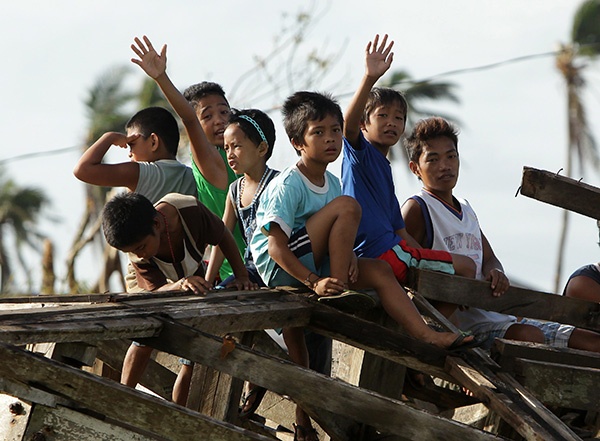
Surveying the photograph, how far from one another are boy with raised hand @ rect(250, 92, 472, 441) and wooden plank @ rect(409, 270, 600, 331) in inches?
11.6

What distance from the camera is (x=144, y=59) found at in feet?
20.9

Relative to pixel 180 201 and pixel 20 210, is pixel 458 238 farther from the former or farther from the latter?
pixel 20 210

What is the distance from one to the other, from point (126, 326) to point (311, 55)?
11.9 m

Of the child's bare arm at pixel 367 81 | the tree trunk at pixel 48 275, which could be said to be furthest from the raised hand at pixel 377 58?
the tree trunk at pixel 48 275

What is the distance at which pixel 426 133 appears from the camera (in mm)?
6906

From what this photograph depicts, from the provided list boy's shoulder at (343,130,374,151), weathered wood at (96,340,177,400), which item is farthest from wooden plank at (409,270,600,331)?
weathered wood at (96,340,177,400)

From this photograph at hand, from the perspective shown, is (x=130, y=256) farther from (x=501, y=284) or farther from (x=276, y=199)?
(x=501, y=284)

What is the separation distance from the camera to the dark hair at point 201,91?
7.27 metres

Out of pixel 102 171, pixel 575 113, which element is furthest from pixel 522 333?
pixel 575 113

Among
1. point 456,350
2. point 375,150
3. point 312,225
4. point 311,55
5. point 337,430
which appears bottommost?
point 337,430

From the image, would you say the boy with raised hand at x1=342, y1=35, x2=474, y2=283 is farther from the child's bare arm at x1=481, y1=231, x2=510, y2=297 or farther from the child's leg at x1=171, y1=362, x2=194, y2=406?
the child's leg at x1=171, y1=362, x2=194, y2=406

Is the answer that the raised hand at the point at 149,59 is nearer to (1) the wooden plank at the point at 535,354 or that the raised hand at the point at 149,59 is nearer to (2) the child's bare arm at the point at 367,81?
(2) the child's bare arm at the point at 367,81

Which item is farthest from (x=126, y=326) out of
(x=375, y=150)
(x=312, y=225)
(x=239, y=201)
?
(x=375, y=150)

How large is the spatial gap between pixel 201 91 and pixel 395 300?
2.40 metres
